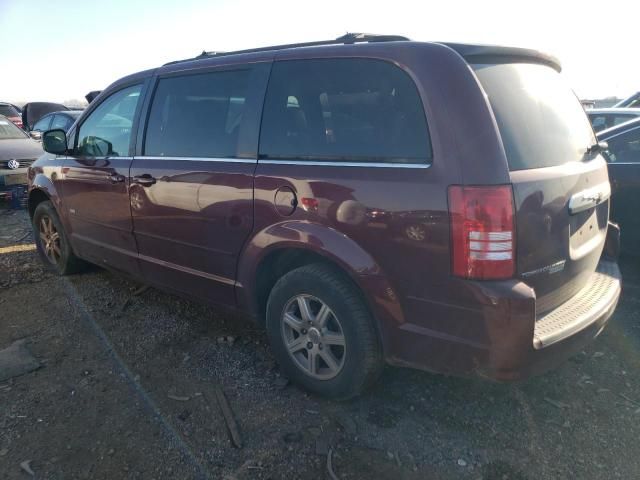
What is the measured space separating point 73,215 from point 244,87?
2326mm

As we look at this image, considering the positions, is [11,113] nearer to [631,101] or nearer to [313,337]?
[313,337]

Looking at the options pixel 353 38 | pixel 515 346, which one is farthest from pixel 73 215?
pixel 515 346

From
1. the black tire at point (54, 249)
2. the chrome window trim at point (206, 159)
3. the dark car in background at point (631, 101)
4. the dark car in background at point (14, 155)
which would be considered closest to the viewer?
the chrome window trim at point (206, 159)

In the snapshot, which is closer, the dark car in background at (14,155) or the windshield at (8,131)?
the dark car in background at (14,155)

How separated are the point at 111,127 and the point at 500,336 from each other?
338cm

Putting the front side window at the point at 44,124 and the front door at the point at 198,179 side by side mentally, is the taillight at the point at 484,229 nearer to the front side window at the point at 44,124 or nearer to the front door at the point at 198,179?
the front door at the point at 198,179

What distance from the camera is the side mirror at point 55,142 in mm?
4262

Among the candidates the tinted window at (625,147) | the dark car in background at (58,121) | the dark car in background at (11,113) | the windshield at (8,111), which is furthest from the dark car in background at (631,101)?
the windshield at (8,111)

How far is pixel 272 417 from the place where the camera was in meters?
2.71

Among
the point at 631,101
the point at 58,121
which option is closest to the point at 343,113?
the point at 631,101

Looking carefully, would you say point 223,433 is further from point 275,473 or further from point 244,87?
point 244,87

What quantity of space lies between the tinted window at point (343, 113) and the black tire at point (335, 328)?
25.4 inches

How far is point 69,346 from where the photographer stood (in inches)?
139

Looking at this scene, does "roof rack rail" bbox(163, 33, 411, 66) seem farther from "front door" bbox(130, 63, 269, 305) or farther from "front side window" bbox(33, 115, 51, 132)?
"front side window" bbox(33, 115, 51, 132)
